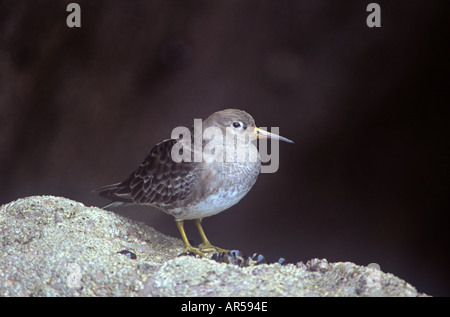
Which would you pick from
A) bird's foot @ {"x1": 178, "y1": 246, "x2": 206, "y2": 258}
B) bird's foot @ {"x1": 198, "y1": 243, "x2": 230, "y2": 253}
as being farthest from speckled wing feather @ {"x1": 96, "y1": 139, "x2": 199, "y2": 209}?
bird's foot @ {"x1": 198, "y1": 243, "x2": 230, "y2": 253}

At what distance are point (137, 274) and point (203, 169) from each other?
755mm

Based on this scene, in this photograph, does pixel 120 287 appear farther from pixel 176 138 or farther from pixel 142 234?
pixel 176 138

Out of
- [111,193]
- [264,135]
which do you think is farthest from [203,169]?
[111,193]

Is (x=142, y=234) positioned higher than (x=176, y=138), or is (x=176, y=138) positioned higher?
(x=176, y=138)

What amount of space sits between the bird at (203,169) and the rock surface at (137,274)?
0.35 metres

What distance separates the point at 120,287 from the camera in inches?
96.4

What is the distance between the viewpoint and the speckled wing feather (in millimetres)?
3107

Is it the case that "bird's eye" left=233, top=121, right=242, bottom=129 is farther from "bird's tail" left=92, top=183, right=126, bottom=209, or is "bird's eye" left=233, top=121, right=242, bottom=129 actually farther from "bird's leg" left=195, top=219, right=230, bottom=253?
"bird's tail" left=92, top=183, right=126, bottom=209

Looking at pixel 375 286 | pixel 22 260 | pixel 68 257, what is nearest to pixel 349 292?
pixel 375 286

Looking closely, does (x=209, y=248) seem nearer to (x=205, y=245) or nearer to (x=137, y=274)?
(x=205, y=245)

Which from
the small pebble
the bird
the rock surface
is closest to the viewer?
the rock surface

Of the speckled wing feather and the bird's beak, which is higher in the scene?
the bird's beak

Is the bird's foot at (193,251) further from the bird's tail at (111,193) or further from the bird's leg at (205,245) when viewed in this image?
the bird's tail at (111,193)
